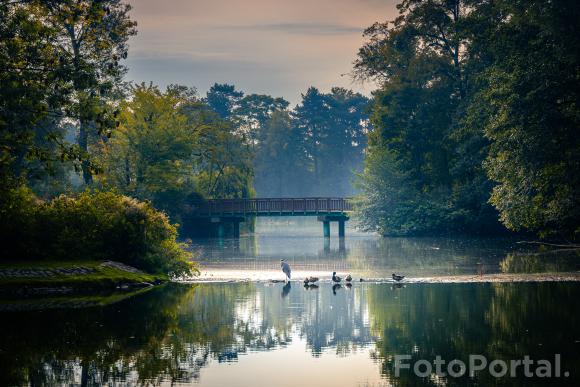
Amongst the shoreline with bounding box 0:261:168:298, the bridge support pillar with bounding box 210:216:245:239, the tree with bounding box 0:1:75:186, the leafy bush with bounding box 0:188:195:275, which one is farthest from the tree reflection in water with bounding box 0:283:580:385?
the bridge support pillar with bounding box 210:216:245:239

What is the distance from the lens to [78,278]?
3328cm

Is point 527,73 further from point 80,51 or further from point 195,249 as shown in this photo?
point 80,51

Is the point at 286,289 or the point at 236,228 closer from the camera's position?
the point at 286,289

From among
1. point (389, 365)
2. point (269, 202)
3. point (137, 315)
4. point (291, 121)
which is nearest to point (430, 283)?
point (137, 315)

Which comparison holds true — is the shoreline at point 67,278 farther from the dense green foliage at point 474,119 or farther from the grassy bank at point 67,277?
the dense green foliage at point 474,119

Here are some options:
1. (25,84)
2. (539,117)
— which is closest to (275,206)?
(539,117)

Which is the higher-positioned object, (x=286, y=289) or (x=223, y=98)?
(x=223, y=98)

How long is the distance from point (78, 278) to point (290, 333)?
1158 centimetres

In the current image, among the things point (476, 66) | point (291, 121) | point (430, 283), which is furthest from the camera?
point (291, 121)

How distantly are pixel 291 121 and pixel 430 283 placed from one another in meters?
113

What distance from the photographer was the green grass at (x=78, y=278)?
104ft

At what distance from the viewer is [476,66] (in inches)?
2672

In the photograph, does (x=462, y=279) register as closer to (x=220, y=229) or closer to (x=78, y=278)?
(x=78, y=278)

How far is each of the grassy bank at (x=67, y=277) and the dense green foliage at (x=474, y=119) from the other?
20.6 m
